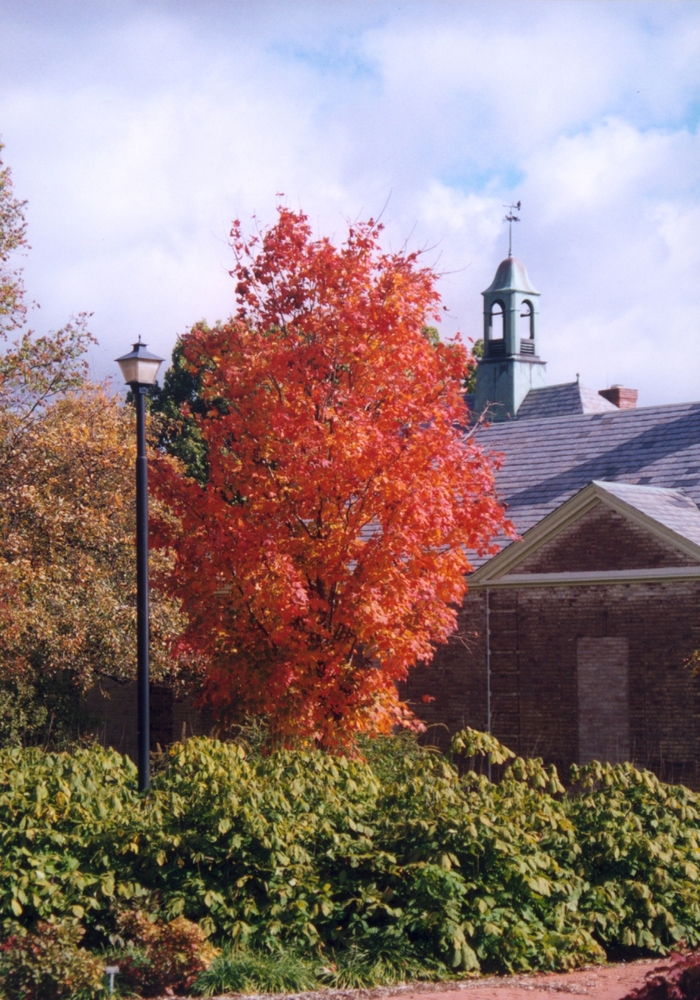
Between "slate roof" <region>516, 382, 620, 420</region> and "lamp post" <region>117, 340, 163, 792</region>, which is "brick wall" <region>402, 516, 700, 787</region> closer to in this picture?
"lamp post" <region>117, 340, 163, 792</region>

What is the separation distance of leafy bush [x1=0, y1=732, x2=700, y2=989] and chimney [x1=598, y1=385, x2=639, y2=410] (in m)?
30.5

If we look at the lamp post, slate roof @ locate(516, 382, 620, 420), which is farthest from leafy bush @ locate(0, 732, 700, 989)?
slate roof @ locate(516, 382, 620, 420)

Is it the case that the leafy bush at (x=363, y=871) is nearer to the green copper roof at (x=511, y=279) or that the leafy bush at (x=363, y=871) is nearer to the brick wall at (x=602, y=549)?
the brick wall at (x=602, y=549)

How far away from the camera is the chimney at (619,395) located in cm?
3984

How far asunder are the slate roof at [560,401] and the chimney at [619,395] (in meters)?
0.17

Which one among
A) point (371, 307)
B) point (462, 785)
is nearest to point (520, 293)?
point (371, 307)

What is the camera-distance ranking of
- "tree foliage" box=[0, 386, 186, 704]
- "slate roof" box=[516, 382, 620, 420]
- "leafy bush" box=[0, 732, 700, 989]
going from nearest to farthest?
"leafy bush" box=[0, 732, 700, 989] → "tree foliage" box=[0, 386, 186, 704] → "slate roof" box=[516, 382, 620, 420]

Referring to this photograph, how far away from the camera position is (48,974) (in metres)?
8.13

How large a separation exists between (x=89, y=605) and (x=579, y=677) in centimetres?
845

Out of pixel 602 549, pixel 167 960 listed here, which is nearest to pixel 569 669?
pixel 602 549

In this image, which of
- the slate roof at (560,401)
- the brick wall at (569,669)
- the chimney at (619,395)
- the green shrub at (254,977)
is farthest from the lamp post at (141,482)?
the chimney at (619,395)

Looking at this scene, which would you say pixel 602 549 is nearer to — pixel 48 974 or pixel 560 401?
pixel 48 974

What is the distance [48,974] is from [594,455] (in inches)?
768

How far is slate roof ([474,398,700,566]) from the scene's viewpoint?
→ 80.0 ft
